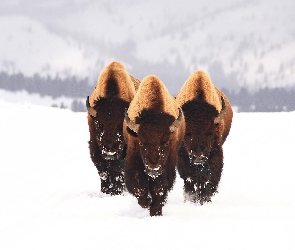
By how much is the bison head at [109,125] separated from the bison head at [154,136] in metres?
1.53

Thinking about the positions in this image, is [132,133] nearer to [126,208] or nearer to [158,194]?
[158,194]

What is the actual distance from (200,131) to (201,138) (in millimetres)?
108

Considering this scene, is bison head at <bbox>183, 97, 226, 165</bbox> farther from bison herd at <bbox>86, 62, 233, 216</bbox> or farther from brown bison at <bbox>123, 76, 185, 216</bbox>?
brown bison at <bbox>123, 76, 185, 216</bbox>

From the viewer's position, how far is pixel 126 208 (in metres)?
7.30

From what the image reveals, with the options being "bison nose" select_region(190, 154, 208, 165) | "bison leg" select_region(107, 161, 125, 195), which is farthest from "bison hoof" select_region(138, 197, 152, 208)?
"bison leg" select_region(107, 161, 125, 195)

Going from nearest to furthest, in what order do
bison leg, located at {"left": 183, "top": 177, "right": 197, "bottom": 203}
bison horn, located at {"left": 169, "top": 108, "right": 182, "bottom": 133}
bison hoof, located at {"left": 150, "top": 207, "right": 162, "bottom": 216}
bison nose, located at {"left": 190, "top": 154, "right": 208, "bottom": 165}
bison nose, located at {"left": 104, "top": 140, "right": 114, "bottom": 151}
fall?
bison horn, located at {"left": 169, "top": 108, "right": 182, "bottom": 133}
bison hoof, located at {"left": 150, "top": 207, "right": 162, "bottom": 216}
bison nose, located at {"left": 190, "top": 154, "right": 208, "bottom": 165}
bison nose, located at {"left": 104, "top": 140, "right": 114, "bottom": 151}
bison leg, located at {"left": 183, "top": 177, "right": 197, "bottom": 203}

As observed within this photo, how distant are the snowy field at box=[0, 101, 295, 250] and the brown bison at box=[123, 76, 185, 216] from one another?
322 millimetres

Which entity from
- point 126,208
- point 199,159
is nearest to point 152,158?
point 126,208

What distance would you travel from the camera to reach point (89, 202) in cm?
777

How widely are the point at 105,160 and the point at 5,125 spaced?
12.6 metres

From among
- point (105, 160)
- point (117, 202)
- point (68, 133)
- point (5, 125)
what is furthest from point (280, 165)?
point (5, 125)

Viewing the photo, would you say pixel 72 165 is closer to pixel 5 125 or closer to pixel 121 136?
pixel 121 136

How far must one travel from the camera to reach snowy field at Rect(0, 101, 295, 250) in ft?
17.2

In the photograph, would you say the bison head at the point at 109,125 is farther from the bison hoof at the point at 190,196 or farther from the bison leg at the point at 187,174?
the bison hoof at the point at 190,196
